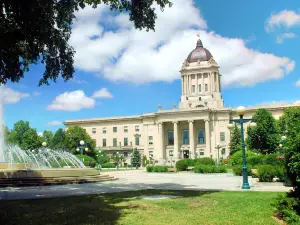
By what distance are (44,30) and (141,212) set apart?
666cm

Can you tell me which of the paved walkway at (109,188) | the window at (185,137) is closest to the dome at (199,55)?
the window at (185,137)

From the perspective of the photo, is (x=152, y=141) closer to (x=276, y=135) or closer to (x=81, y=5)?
(x=276, y=135)

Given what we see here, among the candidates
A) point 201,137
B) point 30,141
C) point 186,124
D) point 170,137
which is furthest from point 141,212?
point 170,137

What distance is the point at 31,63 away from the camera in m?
14.1

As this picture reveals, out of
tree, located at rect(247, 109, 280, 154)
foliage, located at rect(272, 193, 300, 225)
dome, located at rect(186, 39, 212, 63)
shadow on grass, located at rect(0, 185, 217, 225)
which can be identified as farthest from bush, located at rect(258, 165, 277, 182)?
dome, located at rect(186, 39, 212, 63)

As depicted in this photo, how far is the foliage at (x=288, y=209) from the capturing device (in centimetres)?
711

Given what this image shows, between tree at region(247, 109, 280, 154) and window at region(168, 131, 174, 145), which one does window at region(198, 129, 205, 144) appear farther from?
tree at region(247, 109, 280, 154)

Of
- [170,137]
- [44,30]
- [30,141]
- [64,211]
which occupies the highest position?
[44,30]

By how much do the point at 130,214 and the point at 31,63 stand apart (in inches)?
331

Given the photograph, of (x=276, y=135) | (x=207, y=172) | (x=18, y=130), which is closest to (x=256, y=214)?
(x=207, y=172)

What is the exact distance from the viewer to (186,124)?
78.7m

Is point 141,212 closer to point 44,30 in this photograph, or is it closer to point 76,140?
point 44,30

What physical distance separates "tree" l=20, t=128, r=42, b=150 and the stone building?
1695 cm

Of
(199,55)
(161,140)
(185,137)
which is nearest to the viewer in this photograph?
(161,140)
